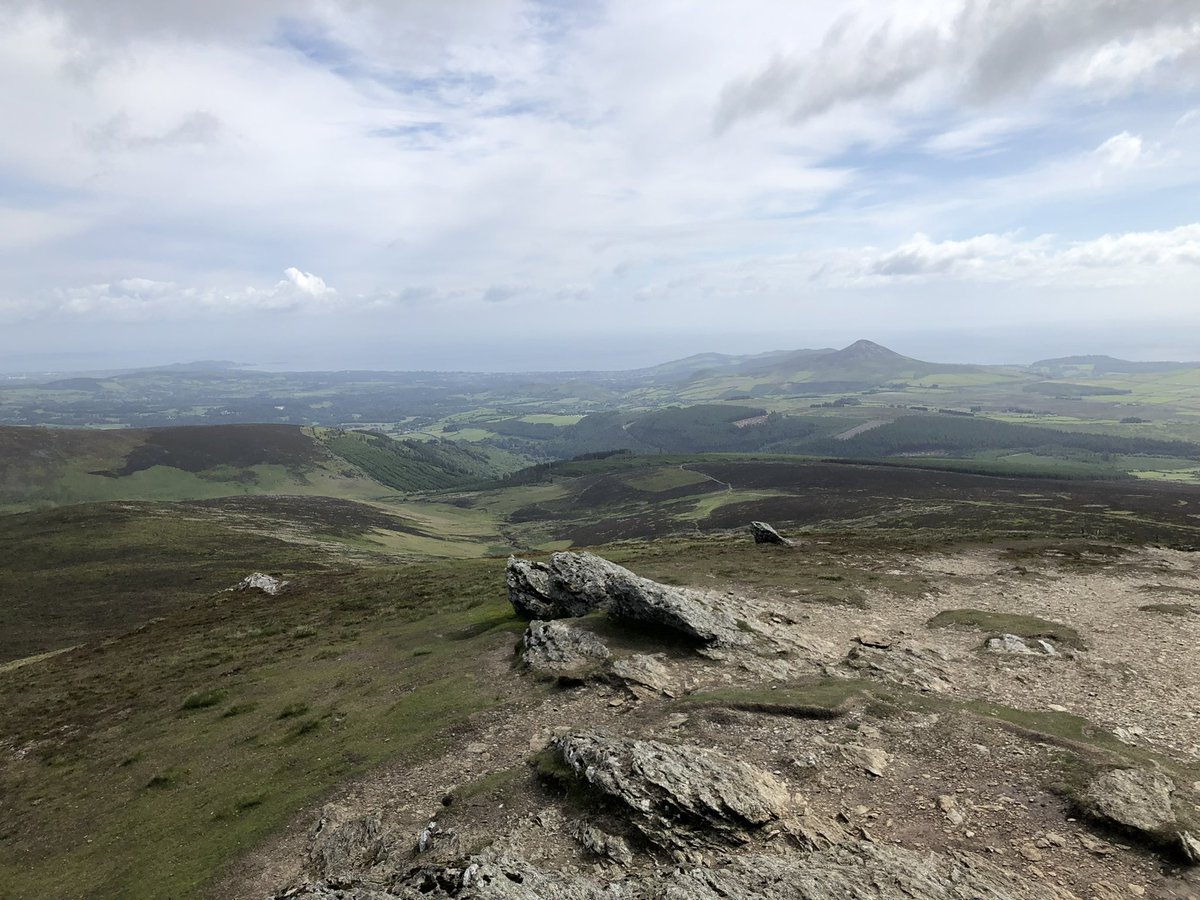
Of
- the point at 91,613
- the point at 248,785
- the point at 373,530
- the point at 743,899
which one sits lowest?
the point at 373,530

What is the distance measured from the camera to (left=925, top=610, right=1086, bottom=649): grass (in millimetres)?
31266

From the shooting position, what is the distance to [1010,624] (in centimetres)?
3381

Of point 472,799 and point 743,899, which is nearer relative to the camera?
point 743,899

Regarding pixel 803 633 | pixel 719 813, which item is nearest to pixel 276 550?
pixel 803 633

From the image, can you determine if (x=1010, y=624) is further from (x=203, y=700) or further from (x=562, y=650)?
(x=203, y=700)

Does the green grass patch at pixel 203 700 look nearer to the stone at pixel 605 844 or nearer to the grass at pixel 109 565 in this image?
the stone at pixel 605 844

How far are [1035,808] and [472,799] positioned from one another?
16.9m

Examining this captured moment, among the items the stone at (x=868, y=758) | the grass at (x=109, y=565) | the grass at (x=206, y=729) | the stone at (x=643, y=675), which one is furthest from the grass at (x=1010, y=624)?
the grass at (x=109, y=565)

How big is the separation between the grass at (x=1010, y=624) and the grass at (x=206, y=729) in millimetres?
26501

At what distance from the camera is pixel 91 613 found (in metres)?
70.7

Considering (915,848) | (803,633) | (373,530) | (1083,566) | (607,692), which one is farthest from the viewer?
(373,530)

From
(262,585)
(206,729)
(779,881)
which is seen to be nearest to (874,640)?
(779,881)

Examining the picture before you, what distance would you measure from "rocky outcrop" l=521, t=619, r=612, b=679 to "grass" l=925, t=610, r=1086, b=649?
2106 centimetres

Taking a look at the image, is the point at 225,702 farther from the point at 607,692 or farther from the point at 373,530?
the point at 373,530
